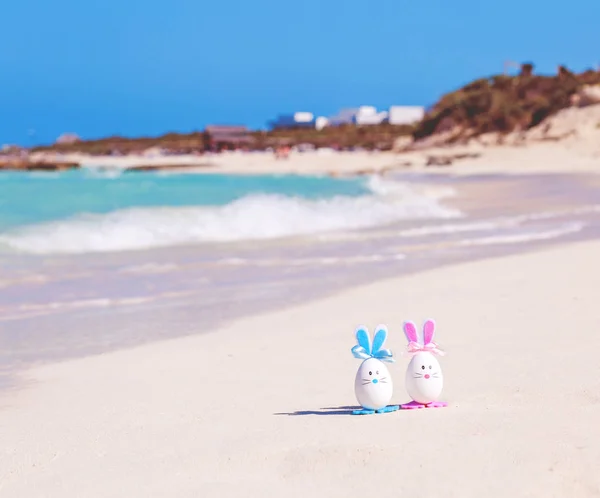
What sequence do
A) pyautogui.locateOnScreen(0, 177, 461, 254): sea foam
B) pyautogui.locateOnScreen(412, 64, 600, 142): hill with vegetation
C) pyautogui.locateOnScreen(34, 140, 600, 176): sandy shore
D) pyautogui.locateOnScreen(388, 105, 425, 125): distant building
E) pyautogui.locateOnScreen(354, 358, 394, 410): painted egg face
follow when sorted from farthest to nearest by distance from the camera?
pyautogui.locateOnScreen(388, 105, 425, 125): distant building, pyautogui.locateOnScreen(412, 64, 600, 142): hill with vegetation, pyautogui.locateOnScreen(34, 140, 600, 176): sandy shore, pyautogui.locateOnScreen(0, 177, 461, 254): sea foam, pyautogui.locateOnScreen(354, 358, 394, 410): painted egg face

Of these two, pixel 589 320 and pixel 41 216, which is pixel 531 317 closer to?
pixel 589 320

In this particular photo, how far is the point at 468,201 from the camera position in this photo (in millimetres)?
25516

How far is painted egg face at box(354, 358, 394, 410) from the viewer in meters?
4.63

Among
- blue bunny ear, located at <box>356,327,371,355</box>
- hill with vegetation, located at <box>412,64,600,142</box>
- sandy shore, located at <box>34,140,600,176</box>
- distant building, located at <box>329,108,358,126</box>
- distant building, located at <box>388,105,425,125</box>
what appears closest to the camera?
blue bunny ear, located at <box>356,327,371,355</box>

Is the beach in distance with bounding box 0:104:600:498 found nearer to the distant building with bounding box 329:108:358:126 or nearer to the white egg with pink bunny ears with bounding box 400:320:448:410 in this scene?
the white egg with pink bunny ears with bounding box 400:320:448:410

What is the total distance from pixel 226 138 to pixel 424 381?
104962mm

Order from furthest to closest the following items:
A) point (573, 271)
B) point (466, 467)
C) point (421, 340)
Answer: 1. point (573, 271)
2. point (421, 340)
3. point (466, 467)

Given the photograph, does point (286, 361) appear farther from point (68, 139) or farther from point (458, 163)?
point (68, 139)

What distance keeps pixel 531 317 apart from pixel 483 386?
7.95 ft

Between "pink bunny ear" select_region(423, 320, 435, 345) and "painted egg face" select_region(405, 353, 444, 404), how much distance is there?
0.41 ft

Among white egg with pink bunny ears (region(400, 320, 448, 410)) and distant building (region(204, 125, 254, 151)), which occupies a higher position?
distant building (region(204, 125, 254, 151))

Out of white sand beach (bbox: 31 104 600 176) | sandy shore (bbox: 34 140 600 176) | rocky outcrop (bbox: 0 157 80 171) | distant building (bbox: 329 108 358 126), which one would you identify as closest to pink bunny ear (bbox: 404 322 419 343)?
white sand beach (bbox: 31 104 600 176)

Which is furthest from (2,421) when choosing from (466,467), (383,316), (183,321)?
(383,316)

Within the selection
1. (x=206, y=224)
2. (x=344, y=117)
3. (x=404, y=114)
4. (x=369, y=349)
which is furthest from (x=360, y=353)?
(x=344, y=117)
